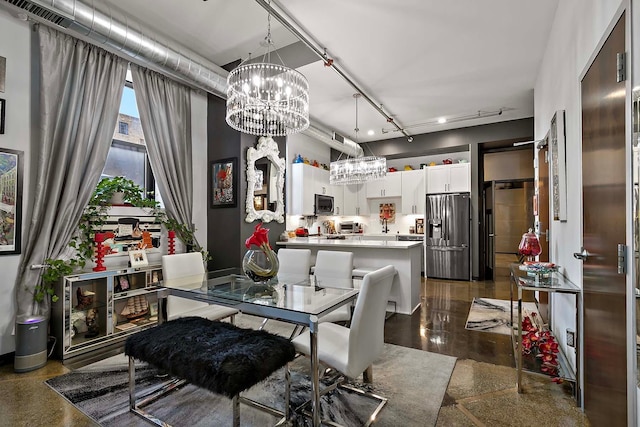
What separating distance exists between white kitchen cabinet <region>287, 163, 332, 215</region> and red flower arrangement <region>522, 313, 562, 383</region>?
415 cm

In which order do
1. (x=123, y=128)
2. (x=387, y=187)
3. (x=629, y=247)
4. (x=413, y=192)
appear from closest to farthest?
(x=629, y=247) < (x=123, y=128) < (x=413, y=192) < (x=387, y=187)

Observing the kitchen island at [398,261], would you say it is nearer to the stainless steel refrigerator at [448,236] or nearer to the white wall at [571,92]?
the white wall at [571,92]

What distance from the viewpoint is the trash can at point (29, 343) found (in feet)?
8.42

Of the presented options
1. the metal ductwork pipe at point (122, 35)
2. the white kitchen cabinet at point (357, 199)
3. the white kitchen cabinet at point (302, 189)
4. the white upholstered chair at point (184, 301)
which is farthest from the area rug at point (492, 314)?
the metal ductwork pipe at point (122, 35)

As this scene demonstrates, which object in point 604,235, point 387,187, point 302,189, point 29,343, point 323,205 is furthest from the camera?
point 387,187

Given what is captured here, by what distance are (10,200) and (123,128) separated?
4.80ft

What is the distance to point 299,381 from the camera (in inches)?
93.9

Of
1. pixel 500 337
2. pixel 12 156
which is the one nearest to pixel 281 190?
pixel 12 156

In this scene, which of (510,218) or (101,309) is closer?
(101,309)

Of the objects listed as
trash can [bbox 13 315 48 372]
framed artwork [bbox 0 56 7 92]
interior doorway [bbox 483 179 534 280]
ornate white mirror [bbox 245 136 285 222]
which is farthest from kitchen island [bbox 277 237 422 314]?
interior doorway [bbox 483 179 534 280]

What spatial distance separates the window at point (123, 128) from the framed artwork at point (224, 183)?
110cm

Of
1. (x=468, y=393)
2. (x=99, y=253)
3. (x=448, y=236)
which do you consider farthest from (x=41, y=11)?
(x=448, y=236)

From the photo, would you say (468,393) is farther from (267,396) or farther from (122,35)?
(122,35)

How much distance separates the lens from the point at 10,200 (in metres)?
2.73
